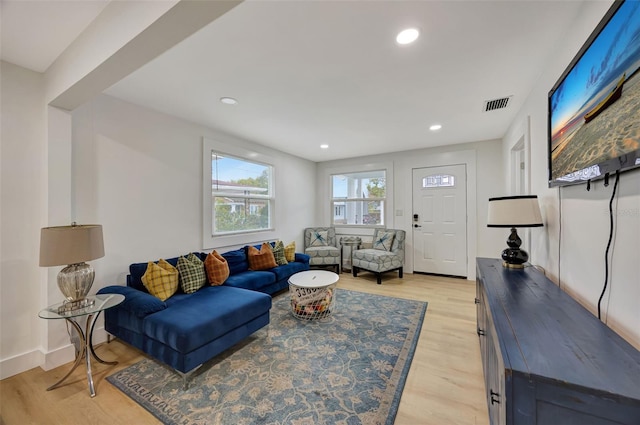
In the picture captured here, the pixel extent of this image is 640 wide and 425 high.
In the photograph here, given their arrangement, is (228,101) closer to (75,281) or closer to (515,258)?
(75,281)

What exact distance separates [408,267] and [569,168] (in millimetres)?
3681

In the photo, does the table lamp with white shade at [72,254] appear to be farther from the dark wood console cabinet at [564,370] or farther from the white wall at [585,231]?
the white wall at [585,231]

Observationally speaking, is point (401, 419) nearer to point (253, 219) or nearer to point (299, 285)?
point (299, 285)

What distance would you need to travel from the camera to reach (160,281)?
2.34 meters

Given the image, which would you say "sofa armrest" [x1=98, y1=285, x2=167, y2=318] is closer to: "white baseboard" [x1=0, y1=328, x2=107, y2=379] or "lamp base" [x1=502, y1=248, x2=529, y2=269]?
"white baseboard" [x1=0, y1=328, x2=107, y2=379]

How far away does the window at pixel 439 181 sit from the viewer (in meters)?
4.48

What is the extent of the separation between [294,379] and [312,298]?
3.19ft

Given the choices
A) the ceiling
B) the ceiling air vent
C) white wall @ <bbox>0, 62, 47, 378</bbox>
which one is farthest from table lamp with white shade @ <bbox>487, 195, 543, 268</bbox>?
white wall @ <bbox>0, 62, 47, 378</bbox>

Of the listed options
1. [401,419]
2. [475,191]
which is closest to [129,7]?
[401,419]

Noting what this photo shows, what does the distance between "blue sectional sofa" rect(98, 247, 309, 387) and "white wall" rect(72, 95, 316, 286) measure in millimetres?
348

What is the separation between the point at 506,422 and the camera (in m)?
0.79

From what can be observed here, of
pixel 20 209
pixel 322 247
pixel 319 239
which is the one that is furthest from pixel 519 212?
pixel 20 209

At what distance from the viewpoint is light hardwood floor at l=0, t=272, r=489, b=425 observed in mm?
1495

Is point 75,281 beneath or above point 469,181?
beneath
